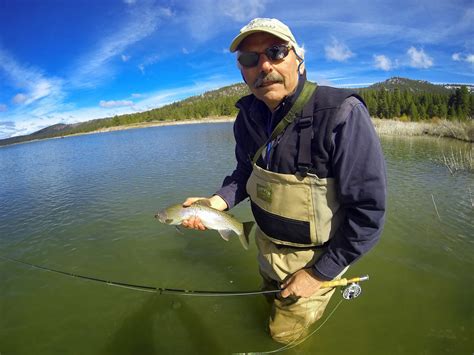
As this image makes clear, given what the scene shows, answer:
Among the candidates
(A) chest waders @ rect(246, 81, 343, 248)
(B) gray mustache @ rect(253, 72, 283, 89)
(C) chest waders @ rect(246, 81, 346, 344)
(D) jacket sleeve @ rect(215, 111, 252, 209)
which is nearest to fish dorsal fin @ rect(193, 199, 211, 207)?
(D) jacket sleeve @ rect(215, 111, 252, 209)

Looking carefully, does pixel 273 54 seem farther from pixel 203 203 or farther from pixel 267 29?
pixel 203 203

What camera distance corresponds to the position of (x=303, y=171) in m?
2.76

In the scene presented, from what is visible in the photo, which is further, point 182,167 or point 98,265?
point 182,167

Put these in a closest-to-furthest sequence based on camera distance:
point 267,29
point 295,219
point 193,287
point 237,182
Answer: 1. point 267,29
2. point 295,219
3. point 237,182
4. point 193,287

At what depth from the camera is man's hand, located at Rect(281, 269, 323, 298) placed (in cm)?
303

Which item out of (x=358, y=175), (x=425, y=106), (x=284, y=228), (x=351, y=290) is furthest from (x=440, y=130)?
(x=358, y=175)

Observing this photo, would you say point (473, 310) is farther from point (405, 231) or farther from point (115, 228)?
point (115, 228)

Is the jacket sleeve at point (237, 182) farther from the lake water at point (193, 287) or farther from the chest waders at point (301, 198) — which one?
the lake water at point (193, 287)

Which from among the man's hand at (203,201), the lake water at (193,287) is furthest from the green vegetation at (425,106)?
the man's hand at (203,201)

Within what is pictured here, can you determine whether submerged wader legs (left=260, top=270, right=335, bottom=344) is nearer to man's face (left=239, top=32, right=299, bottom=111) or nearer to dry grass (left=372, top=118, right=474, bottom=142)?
man's face (left=239, top=32, right=299, bottom=111)

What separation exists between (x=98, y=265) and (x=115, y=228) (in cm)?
237

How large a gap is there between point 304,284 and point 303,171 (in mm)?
1296

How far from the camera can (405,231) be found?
8406 millimetres

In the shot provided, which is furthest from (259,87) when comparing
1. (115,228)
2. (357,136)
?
(115,228)
